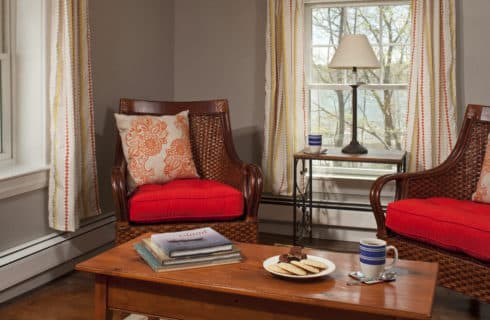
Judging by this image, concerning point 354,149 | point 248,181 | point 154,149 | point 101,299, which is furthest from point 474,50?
point 101,299

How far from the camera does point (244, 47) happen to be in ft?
15.5

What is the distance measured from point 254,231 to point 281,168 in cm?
115

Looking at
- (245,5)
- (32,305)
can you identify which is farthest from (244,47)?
(32,305)

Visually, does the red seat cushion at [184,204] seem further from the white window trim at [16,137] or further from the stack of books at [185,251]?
the stack of books at [185,251]

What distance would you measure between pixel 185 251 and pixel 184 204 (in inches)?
44.0

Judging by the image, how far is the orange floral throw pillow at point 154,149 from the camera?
359 cm

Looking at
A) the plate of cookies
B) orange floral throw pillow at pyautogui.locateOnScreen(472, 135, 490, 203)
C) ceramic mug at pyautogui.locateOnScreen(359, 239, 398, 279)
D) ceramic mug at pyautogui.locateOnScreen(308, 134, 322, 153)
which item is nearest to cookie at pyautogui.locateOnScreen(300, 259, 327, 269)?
the plate of cookies

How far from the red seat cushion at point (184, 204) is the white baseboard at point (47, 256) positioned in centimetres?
52

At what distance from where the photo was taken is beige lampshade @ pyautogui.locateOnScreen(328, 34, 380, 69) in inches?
152

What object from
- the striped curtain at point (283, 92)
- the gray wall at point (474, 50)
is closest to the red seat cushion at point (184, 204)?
the striped curtain at point (283, 92)

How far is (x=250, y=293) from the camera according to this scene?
1.98m

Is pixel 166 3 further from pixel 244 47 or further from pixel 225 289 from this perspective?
pixel 225 289

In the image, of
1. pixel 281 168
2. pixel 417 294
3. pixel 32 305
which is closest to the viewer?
pixel 417 294

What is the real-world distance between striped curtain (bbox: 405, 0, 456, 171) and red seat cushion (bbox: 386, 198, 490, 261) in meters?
0.87
